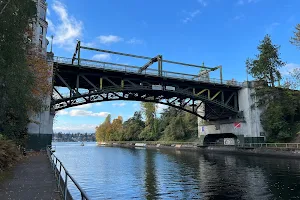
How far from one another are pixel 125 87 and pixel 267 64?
88.8ft

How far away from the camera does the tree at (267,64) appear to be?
4747cm

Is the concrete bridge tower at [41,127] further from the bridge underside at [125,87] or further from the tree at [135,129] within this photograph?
the tree at [135,129]

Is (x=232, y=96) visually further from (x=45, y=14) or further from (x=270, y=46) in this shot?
(x=45, y=14)

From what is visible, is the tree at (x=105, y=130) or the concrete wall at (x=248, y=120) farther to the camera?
the tree at (x=105, y=130)

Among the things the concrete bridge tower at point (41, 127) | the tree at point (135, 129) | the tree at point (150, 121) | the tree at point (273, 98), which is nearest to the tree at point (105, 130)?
the tree at point (135, 129)

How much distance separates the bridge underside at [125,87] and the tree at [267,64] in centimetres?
564

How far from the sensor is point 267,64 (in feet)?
156

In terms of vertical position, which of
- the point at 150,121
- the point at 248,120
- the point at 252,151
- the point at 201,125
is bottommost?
the point at 252,151

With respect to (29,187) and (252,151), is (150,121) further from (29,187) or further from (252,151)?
(29,187)

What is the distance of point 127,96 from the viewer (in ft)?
157

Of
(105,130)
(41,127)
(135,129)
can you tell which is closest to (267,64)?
(41,127)

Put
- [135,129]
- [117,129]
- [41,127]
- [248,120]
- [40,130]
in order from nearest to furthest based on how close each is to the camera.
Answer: [40,130] → [41,127] → [248,120] → [135,129] → [117,129]

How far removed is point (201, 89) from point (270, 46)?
15228 mm

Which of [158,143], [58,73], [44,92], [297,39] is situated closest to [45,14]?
[58,73]
